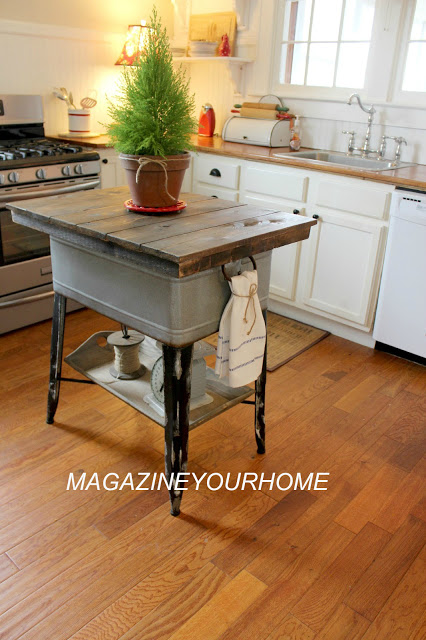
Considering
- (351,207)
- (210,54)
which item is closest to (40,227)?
(351,207)

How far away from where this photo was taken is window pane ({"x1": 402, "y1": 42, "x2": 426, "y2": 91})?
9.37 feet

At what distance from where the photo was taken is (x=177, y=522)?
5.45 feet

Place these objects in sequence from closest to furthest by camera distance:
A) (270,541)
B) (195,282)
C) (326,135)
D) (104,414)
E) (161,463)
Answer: (195,282) → (270,541) → (161,463) → (104,414) → (326,135)

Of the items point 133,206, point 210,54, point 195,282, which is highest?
point 210,54

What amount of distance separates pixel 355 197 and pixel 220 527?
1747 millimetres

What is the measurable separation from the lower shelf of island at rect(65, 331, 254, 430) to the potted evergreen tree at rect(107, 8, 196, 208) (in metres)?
0.67

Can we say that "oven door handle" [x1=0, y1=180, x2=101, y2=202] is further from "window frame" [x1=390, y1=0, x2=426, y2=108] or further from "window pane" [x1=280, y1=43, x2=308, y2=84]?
"window frame" [x1=390, y1=0, x2=426, y2=108]

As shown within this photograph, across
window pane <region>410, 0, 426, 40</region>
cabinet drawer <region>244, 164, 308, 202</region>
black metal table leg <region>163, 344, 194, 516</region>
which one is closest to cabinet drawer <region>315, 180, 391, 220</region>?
cabinet drawer <region>244, 164, 308, 202</region>

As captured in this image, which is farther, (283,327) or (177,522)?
(283,327)

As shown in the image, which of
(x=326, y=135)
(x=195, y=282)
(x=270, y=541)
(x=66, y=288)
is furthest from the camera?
(x=326, y=135)

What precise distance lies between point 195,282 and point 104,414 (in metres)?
0.95

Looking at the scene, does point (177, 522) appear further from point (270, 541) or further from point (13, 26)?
point (13, 26)

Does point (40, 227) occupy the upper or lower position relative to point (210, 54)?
lower

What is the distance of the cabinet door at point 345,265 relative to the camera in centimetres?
267
